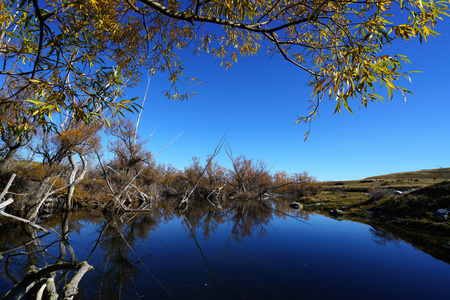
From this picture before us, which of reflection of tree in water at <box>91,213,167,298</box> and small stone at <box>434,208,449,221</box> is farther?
small stone at <box>434,208,449,221</box>

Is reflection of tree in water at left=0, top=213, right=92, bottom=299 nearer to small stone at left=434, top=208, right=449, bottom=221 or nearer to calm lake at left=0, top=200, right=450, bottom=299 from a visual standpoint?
calm lake at left=0, top=200, right=450, bottom=299

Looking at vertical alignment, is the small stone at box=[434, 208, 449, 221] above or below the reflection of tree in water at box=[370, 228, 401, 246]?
above

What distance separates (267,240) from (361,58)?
6.99 metres

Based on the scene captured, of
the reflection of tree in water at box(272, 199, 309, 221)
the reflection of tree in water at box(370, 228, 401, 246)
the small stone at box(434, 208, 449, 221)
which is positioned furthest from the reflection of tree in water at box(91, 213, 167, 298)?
the small stone at box(434, 208, 449, 221)

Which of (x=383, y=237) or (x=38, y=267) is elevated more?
(x=38, y=267)

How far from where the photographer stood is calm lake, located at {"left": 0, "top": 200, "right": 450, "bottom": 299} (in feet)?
11.8

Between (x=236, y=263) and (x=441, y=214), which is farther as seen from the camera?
(x=441, y=214)

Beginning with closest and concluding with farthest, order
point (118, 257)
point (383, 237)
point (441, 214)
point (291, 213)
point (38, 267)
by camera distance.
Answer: point (38, 267)
point (118, 257)
point (383, 237)
point (441, 214)
point (291, 213)

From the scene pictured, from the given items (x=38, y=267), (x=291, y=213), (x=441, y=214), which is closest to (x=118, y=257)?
(x=38, y=267)

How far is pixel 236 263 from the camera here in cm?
501

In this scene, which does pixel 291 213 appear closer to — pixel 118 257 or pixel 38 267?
pixel 118 257

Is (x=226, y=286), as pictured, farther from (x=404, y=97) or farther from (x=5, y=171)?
(x=5, y=171)

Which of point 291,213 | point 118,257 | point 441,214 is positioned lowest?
point 291,213

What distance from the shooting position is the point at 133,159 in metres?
12.9
